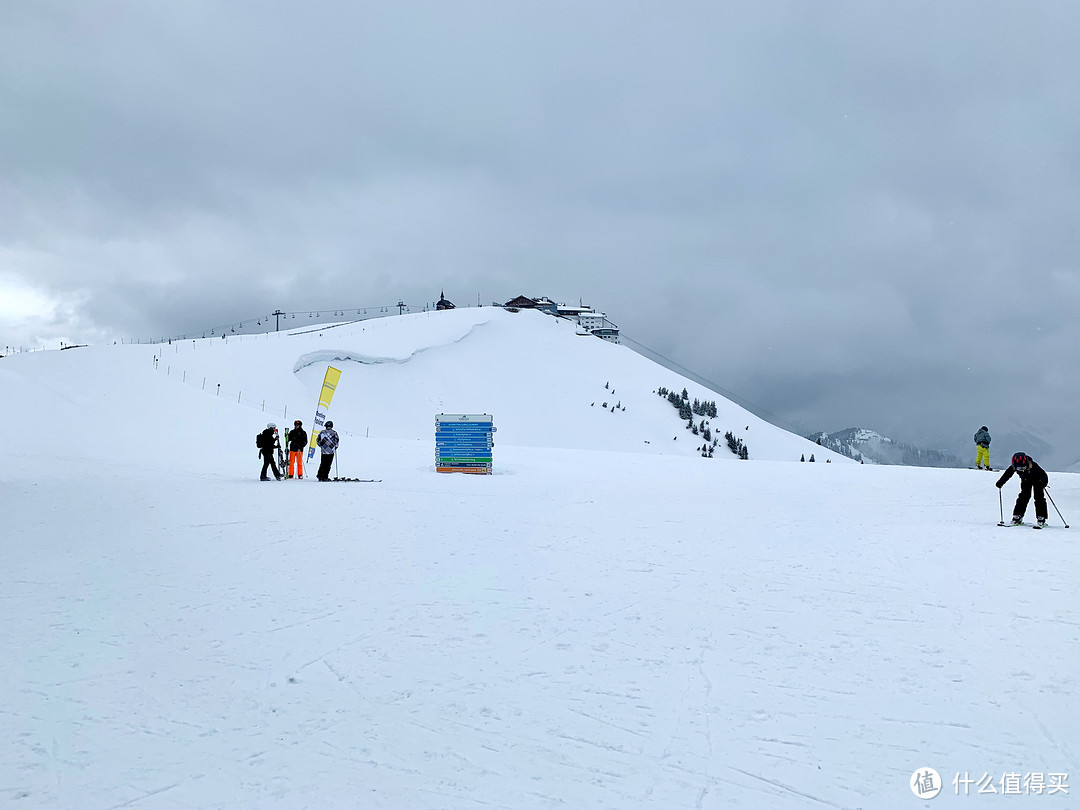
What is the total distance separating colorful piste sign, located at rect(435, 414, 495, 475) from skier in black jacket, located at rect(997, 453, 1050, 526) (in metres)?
14.5

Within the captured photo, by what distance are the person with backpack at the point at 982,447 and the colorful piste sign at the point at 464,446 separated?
18.4 meters

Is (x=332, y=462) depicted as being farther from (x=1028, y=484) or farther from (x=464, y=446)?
(x=1028, y=484)

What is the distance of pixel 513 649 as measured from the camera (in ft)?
20.3

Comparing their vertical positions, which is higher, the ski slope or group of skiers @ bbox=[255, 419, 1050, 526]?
group of skiers @ bbox=[255, 419, 1050, 526]

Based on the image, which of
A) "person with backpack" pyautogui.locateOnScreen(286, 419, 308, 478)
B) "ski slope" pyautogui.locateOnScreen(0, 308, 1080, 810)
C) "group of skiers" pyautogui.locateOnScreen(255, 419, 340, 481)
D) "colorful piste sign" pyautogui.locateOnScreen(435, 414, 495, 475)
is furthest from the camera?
"colorful piste sign" pyautogui.locateOnScreen(435, 414, 495, 475)

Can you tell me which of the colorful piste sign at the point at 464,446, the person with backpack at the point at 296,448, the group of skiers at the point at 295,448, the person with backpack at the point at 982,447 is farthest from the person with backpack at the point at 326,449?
the person with backpack at the point at 982,447

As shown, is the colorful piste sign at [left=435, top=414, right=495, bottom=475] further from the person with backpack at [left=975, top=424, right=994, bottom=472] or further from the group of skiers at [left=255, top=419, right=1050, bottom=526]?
the person with backpack at [left=975, top=424, right=994, bottom=472]

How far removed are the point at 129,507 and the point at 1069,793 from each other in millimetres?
14123

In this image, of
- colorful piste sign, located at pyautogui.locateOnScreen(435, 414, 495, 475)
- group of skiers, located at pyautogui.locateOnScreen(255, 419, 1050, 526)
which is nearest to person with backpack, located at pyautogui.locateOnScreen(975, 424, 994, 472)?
group of skiers, located at pyautogui.locateOnScreen(255, 419, 1050, 526)

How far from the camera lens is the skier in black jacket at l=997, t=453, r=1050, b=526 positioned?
13.8 m

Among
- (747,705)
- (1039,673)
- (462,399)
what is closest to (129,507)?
(747,705)

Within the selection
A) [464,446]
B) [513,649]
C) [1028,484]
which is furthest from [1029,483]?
[464,446]

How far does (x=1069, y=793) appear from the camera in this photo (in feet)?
13.2

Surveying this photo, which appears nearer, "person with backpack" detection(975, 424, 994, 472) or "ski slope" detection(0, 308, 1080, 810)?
"ski slope" detection(0, 308, 1080, 810)
